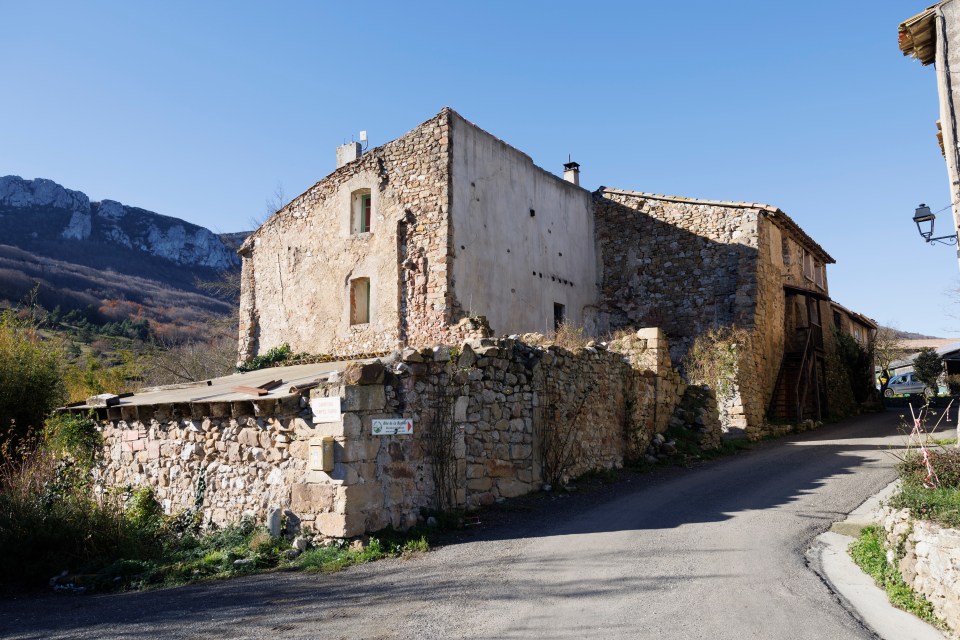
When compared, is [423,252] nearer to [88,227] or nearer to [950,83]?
[950,83]

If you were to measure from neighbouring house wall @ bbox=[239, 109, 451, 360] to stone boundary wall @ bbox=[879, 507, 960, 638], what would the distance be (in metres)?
10.6

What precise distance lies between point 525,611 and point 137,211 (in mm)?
89589

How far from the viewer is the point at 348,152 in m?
20.0

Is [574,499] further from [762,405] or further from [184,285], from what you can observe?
[184,285]

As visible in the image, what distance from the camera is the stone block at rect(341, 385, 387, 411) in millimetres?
7764

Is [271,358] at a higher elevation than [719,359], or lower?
higher

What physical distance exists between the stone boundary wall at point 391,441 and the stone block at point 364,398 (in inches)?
0.5

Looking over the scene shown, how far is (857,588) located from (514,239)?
12871 millimetres

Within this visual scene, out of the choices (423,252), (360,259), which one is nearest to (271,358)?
(360,259)

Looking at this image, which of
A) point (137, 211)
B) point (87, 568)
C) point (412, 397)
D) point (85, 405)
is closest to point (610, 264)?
point (412, 397)

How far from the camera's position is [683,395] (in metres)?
15.0

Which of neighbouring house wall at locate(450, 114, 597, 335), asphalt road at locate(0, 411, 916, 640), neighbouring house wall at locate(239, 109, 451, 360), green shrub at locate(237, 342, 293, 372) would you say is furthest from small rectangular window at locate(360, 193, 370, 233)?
asphalt road at locate(0, 411, 916, 640)

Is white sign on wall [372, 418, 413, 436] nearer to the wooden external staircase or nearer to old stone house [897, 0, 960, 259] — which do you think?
old stone house [897, 0, 960, 259]

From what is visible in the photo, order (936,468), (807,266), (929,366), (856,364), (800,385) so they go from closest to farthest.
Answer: (936,468) → (800,385) → (807,266) → (856,364) → (929,366)
